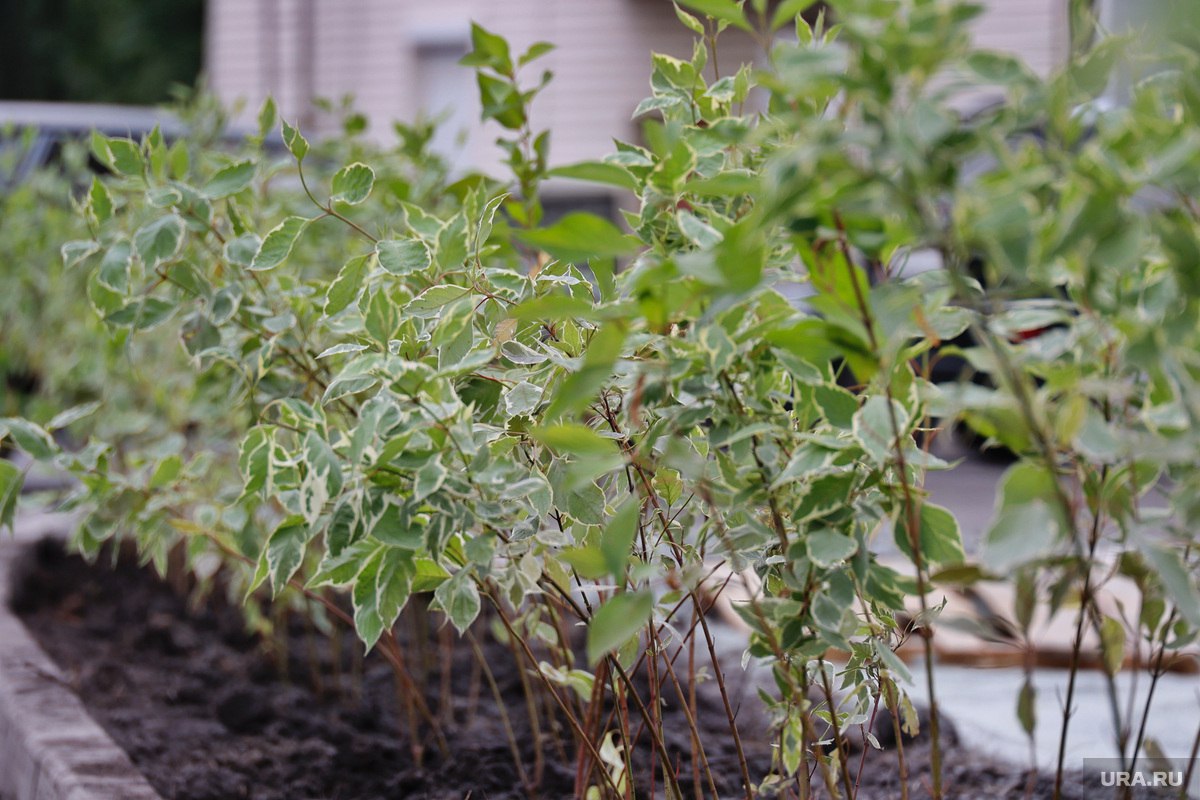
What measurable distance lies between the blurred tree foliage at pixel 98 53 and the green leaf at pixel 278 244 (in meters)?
23.8

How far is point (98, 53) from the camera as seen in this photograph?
2394cm

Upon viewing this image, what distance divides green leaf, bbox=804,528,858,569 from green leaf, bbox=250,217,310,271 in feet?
2.58

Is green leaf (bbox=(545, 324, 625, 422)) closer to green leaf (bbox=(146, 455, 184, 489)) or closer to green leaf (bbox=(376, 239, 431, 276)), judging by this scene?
green leaf (bbox=(376, 239, 431, 276))

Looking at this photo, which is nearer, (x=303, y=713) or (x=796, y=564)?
(x=796, y=564)

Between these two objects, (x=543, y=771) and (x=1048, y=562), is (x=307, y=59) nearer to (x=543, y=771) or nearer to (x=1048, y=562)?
(x=543, y=771)

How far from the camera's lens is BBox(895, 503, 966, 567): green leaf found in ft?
3.54

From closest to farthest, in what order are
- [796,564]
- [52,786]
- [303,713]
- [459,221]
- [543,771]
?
[796,564] → [459,221] → [52,786] → [543,771] → [303,713]

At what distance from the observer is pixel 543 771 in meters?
2.12

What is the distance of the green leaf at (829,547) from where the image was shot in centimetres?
103

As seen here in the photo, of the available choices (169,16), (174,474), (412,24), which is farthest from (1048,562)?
(169,16)

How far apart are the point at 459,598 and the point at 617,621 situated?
403mm

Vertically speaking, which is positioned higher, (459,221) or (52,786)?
(459,221)

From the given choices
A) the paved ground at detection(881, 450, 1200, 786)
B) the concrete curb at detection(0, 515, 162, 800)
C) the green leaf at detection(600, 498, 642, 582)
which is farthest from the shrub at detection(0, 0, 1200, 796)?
the paved ground at detection(881, 450, 1200, 786)

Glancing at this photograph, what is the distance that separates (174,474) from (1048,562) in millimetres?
1593
